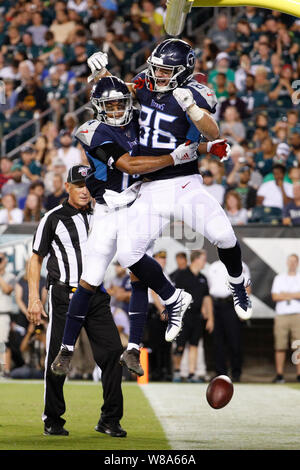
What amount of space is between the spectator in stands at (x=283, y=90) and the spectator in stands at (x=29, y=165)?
13.0 feet

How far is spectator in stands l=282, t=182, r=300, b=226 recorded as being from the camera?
535 inches

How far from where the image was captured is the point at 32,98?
17359 millimetres

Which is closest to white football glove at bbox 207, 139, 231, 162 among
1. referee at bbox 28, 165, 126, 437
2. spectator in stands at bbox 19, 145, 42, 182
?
referee at bbox 28, 165, 126, 437

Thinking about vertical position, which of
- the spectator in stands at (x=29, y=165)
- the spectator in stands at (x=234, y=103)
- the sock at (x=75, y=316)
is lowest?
the sock at (x=75, y=316)

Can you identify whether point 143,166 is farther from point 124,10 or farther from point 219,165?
point 124,10

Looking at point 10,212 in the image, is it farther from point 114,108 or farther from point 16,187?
point 114,108

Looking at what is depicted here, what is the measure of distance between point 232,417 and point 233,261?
3019mm

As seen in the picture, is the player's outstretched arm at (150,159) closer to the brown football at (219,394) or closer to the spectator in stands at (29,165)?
the brown football at (219,394)

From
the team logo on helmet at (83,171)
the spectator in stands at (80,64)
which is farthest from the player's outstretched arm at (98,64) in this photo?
the spectator in stands at (80,64)

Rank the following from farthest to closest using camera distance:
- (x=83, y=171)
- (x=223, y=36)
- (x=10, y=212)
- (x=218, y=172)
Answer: (x=223, y=36), (x=10, y=212), (x=218, y=172), (x=83, y=171)

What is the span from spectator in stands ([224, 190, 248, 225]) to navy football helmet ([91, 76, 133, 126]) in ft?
22.0

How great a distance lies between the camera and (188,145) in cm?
668

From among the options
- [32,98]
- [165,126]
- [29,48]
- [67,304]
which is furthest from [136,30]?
[165,126]

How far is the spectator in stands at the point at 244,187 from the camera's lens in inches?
547
